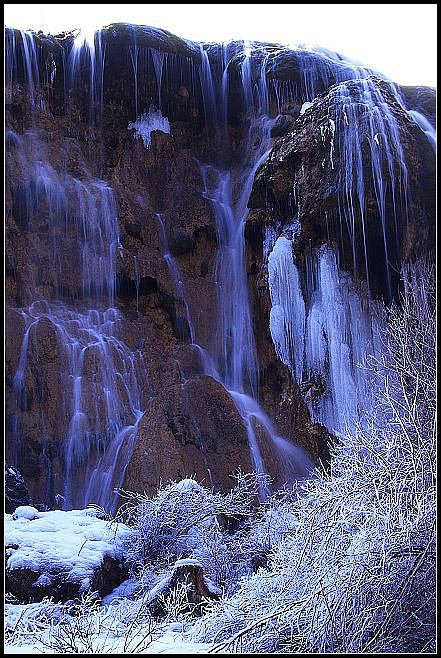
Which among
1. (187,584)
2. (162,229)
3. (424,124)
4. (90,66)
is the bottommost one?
(187,584)

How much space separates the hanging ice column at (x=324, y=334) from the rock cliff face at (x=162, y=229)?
0.27 meters

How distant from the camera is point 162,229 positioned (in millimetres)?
17484

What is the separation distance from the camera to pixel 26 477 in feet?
46.1

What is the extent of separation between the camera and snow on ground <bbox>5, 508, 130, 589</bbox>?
8172mm

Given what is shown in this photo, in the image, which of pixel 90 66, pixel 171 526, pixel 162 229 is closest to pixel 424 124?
pixel 162 229

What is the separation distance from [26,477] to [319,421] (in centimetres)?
532

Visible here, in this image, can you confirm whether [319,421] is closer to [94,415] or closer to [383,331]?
[383,331]

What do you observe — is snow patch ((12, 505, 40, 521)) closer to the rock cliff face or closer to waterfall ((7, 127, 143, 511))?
waterfall ((7, 127, 143, 511))

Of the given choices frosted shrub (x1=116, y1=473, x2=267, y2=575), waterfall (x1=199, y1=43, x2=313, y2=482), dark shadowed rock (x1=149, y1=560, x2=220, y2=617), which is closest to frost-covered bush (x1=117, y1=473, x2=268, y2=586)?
frosted shrub (x1=116, y1=473, x2=267, y2=575)

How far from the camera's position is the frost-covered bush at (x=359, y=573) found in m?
5.31

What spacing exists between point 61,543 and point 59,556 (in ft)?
0.62

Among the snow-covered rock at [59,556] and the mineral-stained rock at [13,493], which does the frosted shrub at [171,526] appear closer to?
the snow-covered rock at [59,556]

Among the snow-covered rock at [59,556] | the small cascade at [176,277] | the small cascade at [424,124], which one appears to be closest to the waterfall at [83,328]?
the small cascade at [176,277]

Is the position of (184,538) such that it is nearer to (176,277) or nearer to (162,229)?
(176,277)
